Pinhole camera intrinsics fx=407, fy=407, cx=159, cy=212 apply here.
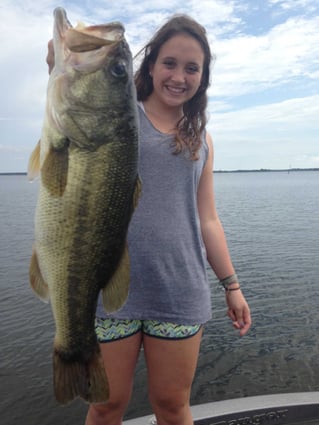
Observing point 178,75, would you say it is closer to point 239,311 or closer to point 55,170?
point 55,170

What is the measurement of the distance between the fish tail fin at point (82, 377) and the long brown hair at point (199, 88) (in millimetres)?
1477

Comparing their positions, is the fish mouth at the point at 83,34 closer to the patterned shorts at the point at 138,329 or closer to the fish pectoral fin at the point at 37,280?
the fish pectoral fin at the point at 37,280

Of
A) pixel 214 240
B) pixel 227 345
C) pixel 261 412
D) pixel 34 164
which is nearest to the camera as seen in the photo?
pixel 34 164

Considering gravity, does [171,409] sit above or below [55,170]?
below

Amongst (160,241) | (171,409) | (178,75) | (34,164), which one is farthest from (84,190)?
(171,409)

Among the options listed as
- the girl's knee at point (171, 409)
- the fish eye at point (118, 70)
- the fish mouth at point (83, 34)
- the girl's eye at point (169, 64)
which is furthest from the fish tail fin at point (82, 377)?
the girl's eye at point (169, 64)

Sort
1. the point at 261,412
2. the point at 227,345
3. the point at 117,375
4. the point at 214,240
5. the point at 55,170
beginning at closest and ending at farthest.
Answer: the point at 55,170 → the point at 117,375 → the point at 214,240 → the point at 261,412 → the point at 227,345

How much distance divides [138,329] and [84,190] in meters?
1.11

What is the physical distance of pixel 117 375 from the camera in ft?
9.02

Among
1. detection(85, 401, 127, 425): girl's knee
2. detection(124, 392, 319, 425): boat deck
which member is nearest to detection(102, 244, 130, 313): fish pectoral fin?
detection(85, 401, 127, 425): girl's knee

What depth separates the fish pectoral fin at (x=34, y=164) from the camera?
2346 mm

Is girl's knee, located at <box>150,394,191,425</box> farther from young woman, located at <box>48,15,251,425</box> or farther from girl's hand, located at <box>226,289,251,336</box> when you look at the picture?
girl's hand, located at <box>226,289,251,336</box>

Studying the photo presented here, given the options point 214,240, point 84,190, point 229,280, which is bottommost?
point 229,280

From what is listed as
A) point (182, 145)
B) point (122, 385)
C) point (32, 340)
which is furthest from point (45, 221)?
point (32, 340)
